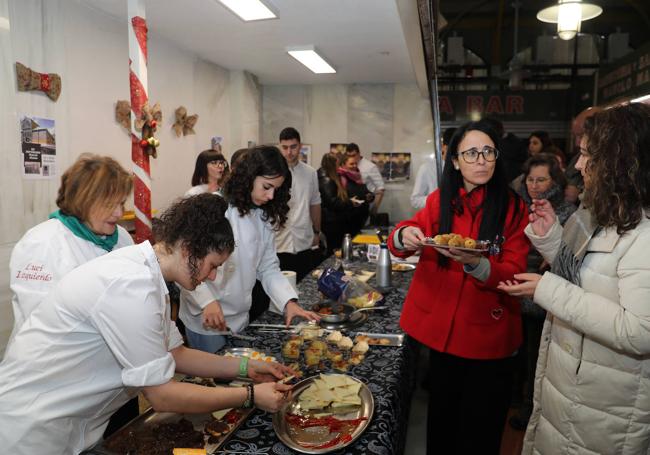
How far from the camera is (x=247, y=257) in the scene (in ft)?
7.63

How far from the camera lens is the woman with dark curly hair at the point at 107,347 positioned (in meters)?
1.21

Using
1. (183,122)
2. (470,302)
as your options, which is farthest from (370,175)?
(470,302)

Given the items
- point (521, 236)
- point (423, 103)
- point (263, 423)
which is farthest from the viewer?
point (423, 103)

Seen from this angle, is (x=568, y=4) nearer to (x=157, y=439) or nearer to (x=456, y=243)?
(x=456, y=243)

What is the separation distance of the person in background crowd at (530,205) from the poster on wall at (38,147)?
12.2 ft

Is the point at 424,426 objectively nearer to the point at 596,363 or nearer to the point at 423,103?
the point at 596,363

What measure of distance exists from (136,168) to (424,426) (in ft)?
9.07

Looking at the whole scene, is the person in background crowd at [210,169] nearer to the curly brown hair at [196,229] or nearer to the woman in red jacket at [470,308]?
the woman in red jacket at [470,308]

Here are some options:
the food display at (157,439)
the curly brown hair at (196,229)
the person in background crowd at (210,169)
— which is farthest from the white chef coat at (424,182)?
the food display at (157,439)

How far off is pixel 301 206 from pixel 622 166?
349cm

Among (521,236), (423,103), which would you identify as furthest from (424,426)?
(423,103)

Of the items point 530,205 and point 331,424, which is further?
point 530,205

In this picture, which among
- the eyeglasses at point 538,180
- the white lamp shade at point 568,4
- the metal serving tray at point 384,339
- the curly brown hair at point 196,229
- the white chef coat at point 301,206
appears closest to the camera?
the curly brown hair at point 196,229

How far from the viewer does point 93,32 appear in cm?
419
